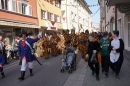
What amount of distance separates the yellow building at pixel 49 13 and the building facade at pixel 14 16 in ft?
7.76

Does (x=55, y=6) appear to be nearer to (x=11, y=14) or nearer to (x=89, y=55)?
(x=11, y=14)

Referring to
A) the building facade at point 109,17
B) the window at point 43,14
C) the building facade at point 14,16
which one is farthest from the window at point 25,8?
the building facade at point 109,17

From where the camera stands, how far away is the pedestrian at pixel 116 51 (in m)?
6.39

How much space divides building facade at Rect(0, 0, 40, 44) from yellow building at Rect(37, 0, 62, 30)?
2.37 m

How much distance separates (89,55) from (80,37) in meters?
5.41

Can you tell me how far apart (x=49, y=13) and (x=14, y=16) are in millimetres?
10444

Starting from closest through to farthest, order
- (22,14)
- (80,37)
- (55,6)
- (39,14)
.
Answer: (80,37) < (22,14) < (39,14) < (55,6)

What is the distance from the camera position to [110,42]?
682 cm

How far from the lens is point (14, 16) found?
17797mm

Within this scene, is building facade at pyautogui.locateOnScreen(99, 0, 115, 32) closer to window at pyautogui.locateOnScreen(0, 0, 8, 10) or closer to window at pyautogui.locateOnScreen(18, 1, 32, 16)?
window at pyautogui.locateOnScreen(18, 1, 32, 16)

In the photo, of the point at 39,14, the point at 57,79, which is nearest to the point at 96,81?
the point at 57,79

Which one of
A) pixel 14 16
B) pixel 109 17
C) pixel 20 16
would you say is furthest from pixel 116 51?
pixel 109 17

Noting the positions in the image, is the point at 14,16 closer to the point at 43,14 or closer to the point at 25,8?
the point at 25,8

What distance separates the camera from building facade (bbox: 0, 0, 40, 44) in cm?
1592
